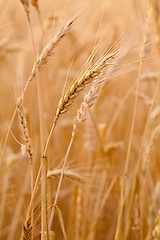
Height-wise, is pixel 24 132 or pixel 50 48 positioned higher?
pixel 50 48

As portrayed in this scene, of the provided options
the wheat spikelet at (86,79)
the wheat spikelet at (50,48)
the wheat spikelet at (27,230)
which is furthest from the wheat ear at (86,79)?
the wheat spikelet at (27,230)

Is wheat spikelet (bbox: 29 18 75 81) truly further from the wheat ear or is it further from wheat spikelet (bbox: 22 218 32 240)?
wheat spikelet (bbox: 22 218 32 240)

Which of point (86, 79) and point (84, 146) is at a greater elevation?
point (84, 146)

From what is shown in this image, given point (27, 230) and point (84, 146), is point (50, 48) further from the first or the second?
point (84, 146)

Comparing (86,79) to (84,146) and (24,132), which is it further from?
(84,146)

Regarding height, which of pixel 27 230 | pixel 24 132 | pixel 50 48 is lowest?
pixel 27 230

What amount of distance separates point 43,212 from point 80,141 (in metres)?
1.15

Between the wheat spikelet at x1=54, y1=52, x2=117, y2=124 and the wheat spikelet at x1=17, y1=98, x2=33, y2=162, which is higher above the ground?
the wheat spikelet at x1=54, y1=52, x2=117, y2=124

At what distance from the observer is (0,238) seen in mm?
1524

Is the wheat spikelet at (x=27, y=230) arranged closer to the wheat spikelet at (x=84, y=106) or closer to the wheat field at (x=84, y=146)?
the wheat field at (x=84, y=146)

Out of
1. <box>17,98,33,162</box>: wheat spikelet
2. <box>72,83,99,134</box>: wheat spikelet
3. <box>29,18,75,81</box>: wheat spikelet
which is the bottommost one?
<box>17,98,33,162</box>: wheat spikelet

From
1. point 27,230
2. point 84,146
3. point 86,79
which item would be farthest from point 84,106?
point 84,146

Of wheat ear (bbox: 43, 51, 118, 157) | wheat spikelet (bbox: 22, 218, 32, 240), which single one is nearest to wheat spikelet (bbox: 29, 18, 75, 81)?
wheat ear (bbox: 43, 51, 118, 157)

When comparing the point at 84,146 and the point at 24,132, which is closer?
the point at 24,132
